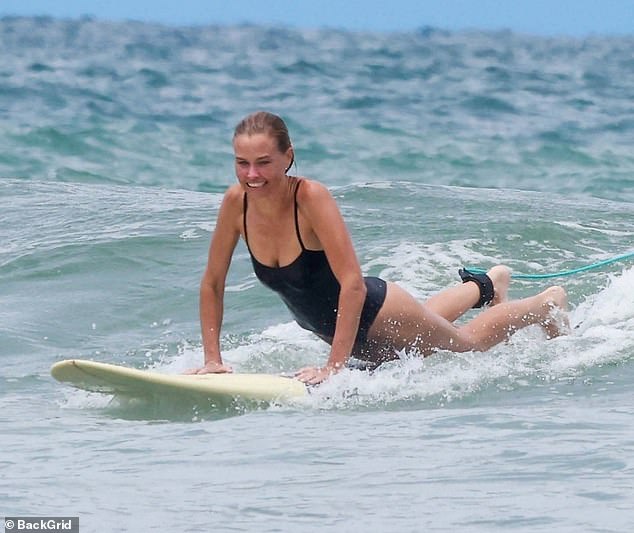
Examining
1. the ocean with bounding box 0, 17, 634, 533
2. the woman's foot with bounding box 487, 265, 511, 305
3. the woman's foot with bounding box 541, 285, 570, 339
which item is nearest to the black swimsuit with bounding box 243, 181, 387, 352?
the ocean with bounding box 0, 17, 634, 533

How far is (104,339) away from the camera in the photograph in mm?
7348

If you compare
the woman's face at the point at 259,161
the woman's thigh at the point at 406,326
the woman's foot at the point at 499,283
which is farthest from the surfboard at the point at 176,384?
the woman's foot at the point at 499,283

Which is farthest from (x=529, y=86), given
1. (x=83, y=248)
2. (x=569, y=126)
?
(x=83, y=248)

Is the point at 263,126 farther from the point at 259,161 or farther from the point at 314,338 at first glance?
the point at 314,338

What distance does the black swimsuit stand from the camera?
5.49m

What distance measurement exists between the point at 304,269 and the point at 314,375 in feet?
1.43

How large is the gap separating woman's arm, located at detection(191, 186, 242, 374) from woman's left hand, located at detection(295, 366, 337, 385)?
34 centimetres

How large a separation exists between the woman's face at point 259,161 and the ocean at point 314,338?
2.71 ft

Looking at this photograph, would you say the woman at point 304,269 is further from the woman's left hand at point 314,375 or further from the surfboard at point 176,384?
the surfboard at point 176,384

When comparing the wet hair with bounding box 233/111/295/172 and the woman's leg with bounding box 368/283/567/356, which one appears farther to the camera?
the woman's leg with bounding box 368/283/567/356

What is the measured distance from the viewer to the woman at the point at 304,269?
5254mm

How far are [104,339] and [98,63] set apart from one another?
770 inches

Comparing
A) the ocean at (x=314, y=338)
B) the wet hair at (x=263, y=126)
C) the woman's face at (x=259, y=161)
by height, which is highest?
the wet hair at (x=263, y=126)

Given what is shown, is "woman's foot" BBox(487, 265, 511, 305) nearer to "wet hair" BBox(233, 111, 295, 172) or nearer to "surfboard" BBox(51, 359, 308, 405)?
"surfboard" BBox(51, 359, 308, 405)
